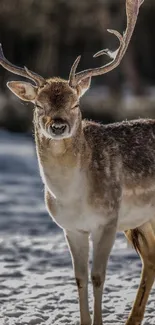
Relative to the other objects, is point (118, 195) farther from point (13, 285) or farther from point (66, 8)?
point (66, 8)

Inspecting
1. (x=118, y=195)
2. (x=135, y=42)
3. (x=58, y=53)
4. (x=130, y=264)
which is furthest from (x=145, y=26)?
(x=118, y=195)

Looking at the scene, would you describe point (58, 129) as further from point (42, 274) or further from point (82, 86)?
point (42, 274)

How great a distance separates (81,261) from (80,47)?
32443mm

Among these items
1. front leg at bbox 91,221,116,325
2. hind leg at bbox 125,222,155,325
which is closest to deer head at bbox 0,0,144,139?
front leg at bbox 91,221,116,325

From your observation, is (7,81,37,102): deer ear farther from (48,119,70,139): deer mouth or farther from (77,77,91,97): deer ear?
(48,119,70,139): deer mouth

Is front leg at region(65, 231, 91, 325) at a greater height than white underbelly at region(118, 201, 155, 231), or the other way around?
white underbelly at region(118, 201, 155, 231)

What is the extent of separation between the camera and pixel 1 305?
802 cm

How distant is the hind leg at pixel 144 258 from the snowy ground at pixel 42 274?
0.62 ft

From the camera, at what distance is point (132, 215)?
279 inches

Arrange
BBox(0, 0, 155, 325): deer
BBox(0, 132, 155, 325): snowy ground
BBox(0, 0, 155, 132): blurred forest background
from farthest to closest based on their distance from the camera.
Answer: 1. BBox(0, 0, 155, 132): blurred forest background
2. BBox(0, 132, 155, 325): snowy ground
3. BBox(0, 0, 155, 325): deer

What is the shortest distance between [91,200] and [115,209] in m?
0.20

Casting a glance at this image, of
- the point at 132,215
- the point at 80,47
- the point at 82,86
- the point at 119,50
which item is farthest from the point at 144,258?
the point at 80,47

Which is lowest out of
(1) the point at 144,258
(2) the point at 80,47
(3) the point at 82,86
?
(1) the point at 144,258

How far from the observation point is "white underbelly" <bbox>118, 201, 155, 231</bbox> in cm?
703
